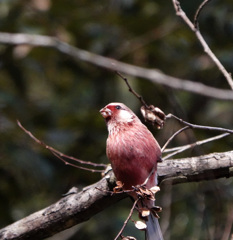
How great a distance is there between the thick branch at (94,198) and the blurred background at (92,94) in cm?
125

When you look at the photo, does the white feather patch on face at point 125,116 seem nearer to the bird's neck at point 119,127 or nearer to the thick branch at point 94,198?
the bird's neck at point 119,127

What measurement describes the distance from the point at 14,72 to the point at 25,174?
3.94 feet

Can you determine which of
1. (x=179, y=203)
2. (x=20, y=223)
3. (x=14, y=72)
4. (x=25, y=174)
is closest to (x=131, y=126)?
(x=20, y=223)

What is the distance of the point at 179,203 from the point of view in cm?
542

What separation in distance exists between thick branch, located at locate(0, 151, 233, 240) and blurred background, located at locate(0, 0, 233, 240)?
125 cm

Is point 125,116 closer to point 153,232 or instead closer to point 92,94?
point 153,232

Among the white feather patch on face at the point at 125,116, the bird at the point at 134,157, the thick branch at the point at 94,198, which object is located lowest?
the thick branch at the point at 94,198

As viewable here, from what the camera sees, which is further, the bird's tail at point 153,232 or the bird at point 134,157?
the bird's tail at point 153,232

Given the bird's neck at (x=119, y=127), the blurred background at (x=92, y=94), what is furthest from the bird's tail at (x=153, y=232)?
the blurred background at (x=92, y=94)

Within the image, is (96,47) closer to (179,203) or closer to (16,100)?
(16,100)

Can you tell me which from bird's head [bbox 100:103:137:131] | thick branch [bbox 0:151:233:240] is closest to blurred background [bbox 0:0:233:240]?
thick branch [bbox 0:151:233:240]

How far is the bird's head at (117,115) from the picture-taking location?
3406 mm

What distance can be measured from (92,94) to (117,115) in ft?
8.02

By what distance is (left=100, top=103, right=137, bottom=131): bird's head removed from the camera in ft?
11.2
